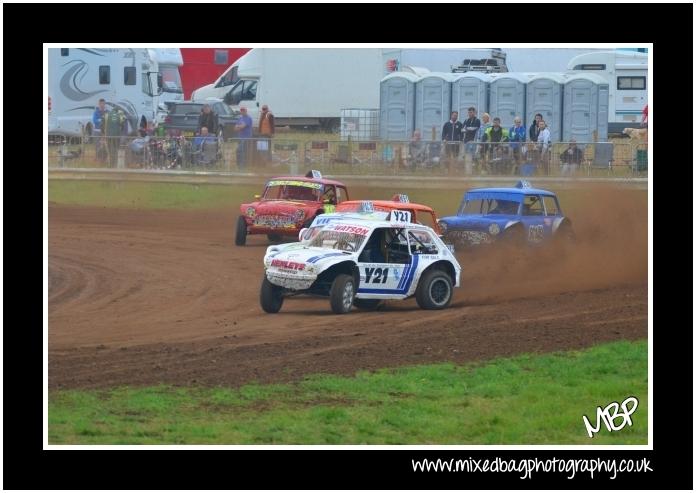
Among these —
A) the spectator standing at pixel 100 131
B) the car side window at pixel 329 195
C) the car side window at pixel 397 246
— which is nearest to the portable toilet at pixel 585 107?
the car side window at pixel 329 195

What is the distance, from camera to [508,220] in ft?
70.2

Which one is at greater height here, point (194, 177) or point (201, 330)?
point (194, 177)

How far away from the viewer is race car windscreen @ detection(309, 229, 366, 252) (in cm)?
1619

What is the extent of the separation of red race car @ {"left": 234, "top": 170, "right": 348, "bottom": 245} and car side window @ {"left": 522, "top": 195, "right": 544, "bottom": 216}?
11.7 ft

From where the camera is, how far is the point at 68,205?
31.4m

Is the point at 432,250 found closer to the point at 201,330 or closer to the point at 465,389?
the point at 201,330

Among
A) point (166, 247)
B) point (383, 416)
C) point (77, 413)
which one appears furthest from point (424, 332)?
point (166, 247)

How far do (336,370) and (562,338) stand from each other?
332 cm

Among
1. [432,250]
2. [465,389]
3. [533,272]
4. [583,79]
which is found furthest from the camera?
[583,79]

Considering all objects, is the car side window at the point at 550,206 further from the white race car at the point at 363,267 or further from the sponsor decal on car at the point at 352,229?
the sponsor decal on car at the point at 352,229

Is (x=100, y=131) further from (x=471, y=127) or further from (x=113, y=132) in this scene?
(x=471, y=127)

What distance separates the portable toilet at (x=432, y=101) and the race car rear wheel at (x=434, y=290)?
18.2m

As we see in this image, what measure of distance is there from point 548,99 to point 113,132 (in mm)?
11979

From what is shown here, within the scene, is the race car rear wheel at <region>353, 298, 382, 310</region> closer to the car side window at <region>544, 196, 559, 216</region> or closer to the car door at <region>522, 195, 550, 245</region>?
the car door at <region>522, 195, 550, 245</region>
